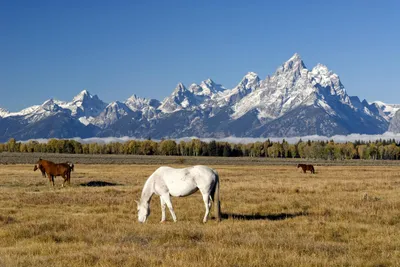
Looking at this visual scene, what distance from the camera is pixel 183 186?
1917cm

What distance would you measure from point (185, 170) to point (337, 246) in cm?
733

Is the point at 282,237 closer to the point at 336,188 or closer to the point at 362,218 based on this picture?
→ the point at 362,218

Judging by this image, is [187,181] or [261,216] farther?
[261,216]

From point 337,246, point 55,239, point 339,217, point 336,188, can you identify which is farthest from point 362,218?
point 336,188

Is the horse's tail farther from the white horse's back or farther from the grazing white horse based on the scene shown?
the white horse's back

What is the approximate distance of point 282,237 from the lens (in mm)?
15352

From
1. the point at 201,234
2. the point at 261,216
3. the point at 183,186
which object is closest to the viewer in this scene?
the point at 201,234

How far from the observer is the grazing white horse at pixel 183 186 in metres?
19.1

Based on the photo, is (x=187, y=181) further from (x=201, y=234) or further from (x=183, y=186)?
(x=201, y=234)

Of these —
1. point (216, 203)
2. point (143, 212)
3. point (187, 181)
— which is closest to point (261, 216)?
point (216, 203)

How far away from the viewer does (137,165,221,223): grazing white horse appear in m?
19.1

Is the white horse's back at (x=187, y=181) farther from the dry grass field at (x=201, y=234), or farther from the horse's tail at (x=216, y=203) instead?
the dry grass field at (x=201, y=234)

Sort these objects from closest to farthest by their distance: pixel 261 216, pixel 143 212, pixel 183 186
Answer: pixel 183 186, pixel 143 212, pixel 261 216

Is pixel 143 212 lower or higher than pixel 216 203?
lower
